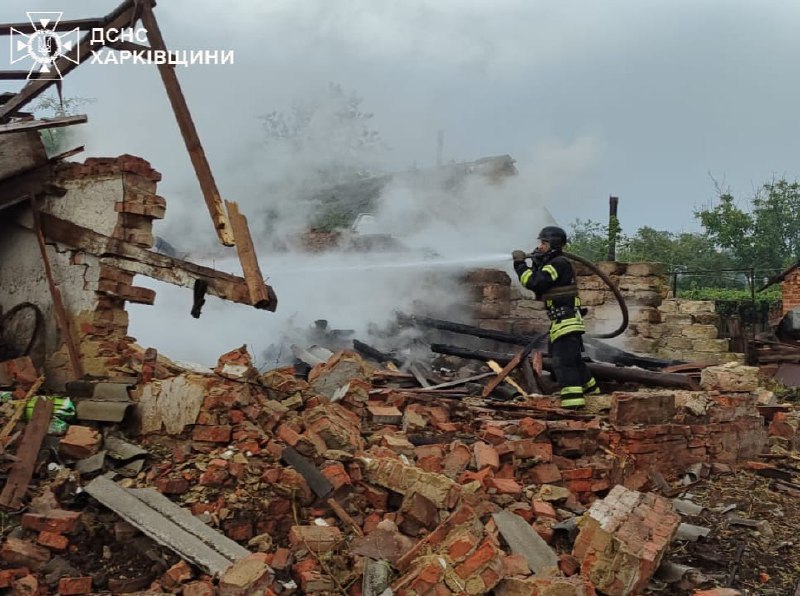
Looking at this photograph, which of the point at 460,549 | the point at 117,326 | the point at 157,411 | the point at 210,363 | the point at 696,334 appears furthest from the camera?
the point at 696,334

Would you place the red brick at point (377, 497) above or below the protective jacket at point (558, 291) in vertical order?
below

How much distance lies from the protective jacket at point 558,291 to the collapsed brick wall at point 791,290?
39.6 feet

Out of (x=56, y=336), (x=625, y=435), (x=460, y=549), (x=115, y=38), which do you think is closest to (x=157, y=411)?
(x=56, y=336)

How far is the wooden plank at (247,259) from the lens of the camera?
5.23m

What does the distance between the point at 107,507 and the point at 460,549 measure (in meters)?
2.14

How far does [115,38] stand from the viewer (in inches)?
229

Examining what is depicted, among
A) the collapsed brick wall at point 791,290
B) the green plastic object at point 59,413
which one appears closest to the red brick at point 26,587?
the green plastic object at point 59,413

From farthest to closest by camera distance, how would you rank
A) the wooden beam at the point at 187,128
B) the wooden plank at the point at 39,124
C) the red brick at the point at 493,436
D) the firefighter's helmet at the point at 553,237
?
the firefighter's helmet at the point at 553,237
the red brick at the point at 493,436
the wooden beam at the point at 187,128
the wooden plank at the point at 39,124

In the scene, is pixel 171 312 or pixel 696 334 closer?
pixel 171 312

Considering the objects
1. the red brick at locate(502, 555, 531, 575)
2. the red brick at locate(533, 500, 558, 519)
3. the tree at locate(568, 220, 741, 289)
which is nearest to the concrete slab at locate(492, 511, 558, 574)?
the red brick at locate(502, 555, 531, 575)

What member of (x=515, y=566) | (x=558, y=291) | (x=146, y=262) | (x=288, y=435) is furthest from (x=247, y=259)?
(x=558, y=291)

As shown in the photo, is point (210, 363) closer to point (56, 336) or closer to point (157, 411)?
point (56, 336)

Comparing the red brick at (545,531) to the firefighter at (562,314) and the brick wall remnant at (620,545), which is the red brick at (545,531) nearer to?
the brick wall remnant at (620,545)

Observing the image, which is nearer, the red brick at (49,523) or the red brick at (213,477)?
the red brick at (49,523)
